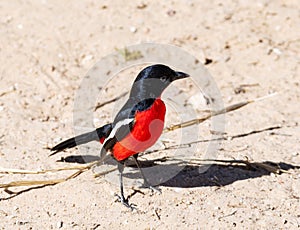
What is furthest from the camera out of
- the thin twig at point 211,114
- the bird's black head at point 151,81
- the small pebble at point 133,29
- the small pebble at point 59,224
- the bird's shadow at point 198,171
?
the small pebble at point 133,29

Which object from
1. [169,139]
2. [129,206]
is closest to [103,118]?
[169,139]

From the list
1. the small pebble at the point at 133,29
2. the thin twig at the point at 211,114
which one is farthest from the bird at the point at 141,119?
the small pebble at the point at 133,29

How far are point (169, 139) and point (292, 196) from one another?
144 centimetres

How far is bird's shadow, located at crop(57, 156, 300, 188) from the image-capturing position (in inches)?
211

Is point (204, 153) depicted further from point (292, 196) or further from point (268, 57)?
point (268, 57)

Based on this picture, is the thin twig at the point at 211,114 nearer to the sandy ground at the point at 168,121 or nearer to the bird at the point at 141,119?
the sandy ground at the point at 168,121

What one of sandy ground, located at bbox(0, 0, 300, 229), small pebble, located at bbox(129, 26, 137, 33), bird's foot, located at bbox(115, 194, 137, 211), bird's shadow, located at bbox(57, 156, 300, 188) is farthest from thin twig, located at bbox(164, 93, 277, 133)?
small pebble, located at bbox(129, 26, 137, 33)

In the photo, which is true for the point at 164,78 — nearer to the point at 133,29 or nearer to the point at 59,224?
the point at 59,224

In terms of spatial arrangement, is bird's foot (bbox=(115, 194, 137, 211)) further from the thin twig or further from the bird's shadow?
the thin twig

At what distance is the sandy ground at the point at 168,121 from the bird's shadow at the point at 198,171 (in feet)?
0.06

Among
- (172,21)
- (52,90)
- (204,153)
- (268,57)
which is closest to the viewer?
(204,153)

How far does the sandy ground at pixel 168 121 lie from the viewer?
16.1 feet

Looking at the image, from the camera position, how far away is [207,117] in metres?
6.38

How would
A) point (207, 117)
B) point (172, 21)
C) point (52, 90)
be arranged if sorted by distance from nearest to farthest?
point (207, 117) → point (52, 90) → point (172, 21)
